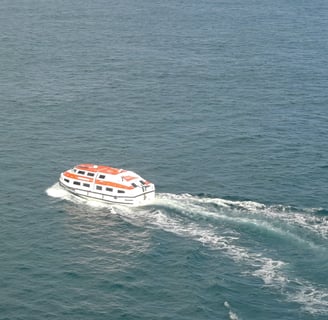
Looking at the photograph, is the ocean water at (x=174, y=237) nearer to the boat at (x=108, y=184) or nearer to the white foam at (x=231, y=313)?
the white foam at (x=231, y=313)

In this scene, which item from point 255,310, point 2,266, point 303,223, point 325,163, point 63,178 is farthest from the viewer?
point 325,163

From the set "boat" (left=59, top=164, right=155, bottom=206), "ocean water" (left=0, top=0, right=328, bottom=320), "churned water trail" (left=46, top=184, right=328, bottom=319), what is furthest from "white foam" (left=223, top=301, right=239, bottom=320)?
"boat" (left=59, top=164, right=155, bottom=206)

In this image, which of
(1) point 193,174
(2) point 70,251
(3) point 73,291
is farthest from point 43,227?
(1) point 193,174

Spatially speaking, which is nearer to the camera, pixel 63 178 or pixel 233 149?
pixel 63 178

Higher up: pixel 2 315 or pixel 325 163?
pixel 325 163

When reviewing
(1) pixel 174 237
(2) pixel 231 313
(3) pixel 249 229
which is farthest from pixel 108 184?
(2) pixel 231 313

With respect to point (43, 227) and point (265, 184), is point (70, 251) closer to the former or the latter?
point (43, 227)
